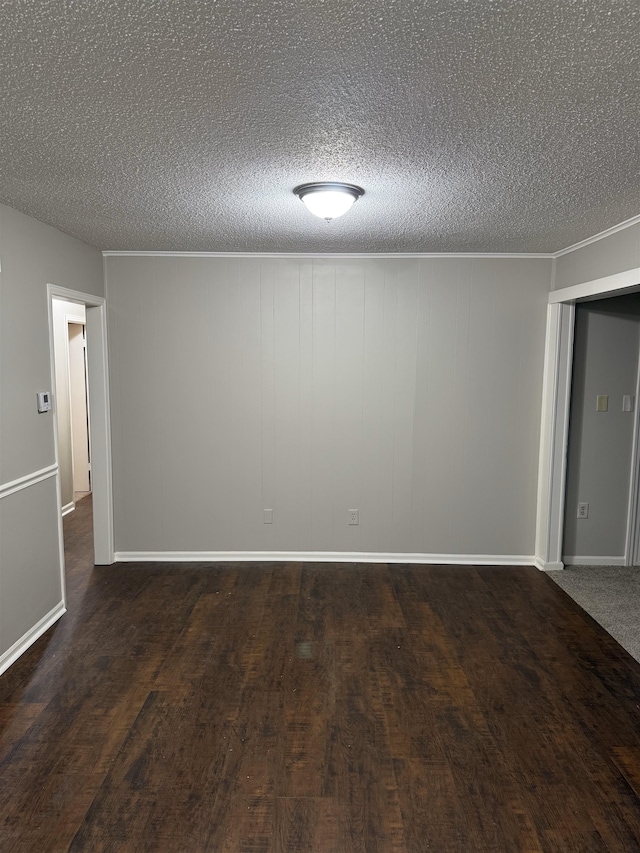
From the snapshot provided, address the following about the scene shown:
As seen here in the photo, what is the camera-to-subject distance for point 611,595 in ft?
13.3

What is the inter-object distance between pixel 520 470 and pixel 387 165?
294cm

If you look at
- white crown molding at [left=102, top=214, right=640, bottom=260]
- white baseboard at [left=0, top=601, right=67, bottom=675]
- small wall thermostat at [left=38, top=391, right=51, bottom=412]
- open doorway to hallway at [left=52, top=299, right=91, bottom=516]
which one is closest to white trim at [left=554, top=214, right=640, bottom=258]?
white crown molding at [left=102, top=214, right=640, bottom=260]

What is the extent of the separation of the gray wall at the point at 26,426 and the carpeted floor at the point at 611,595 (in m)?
3.41

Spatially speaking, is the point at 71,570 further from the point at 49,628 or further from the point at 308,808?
the point at 308,808

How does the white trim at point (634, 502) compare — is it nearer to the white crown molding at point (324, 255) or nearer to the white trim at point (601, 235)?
the white trim at point (601, 235)

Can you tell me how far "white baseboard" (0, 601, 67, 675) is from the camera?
10.1ft

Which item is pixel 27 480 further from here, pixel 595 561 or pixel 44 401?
pixel 595 561

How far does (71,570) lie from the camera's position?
4512 millimetres

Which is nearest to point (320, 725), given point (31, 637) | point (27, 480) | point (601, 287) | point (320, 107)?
point (31, 637)

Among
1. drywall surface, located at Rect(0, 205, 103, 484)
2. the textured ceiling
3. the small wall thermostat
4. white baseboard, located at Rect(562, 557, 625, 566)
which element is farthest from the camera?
white baseboard, located at Rect(562, 557, 625, 566)

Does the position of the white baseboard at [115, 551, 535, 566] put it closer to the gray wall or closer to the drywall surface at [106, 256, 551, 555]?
the drywall surface at [106, 256, 551, 555]

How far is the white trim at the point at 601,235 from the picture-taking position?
10.5 ft

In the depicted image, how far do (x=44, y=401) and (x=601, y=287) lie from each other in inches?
135

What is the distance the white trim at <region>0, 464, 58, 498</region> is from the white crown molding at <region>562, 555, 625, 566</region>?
3.81 m
